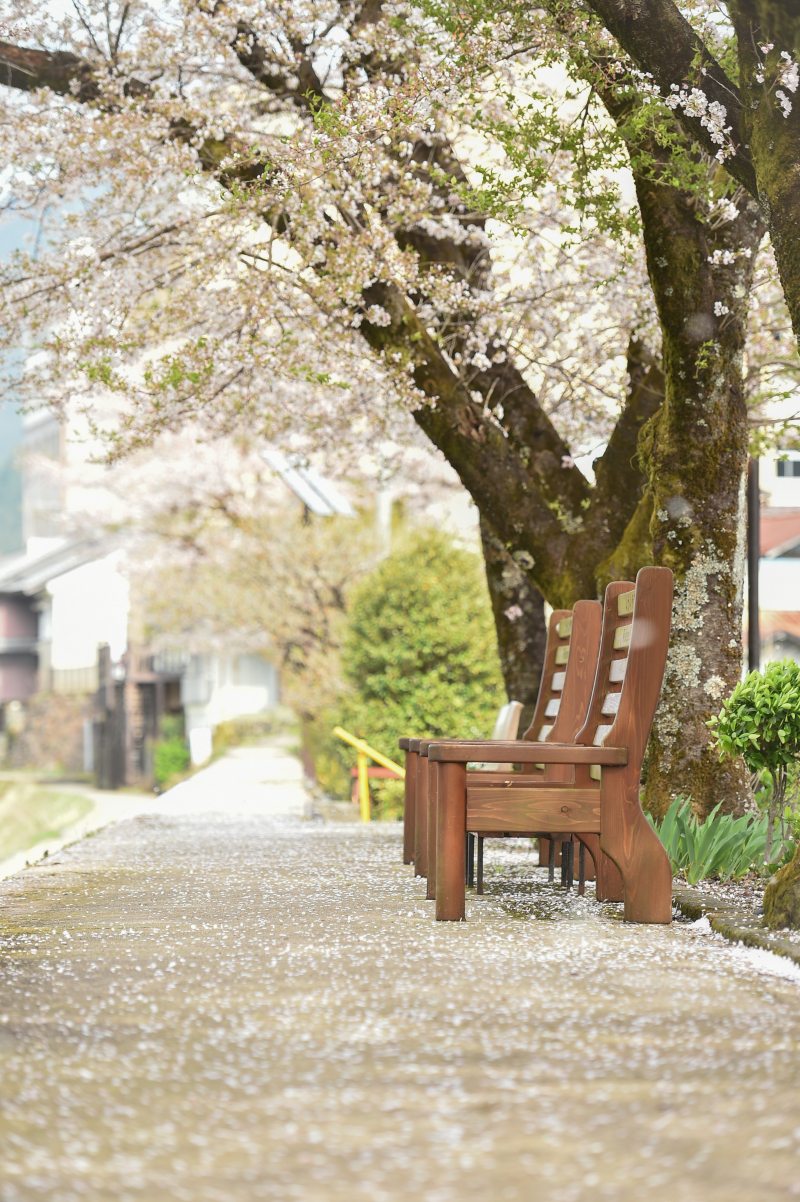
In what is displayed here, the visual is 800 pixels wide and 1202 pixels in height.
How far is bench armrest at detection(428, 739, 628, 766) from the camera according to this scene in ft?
15.8

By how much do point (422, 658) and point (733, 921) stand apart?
7.84 m

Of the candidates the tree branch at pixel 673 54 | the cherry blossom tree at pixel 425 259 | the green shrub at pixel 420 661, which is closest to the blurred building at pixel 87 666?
the green shrub at pixel 420 661

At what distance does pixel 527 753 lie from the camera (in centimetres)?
484

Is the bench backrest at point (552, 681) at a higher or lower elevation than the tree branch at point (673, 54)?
lower

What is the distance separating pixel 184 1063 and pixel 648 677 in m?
2.69

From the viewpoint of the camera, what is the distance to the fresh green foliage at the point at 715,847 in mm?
5781

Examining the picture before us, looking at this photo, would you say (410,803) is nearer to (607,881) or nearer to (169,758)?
(607,881)

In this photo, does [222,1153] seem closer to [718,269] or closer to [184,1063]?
[184,1063]

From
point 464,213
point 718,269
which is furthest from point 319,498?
point 718,269

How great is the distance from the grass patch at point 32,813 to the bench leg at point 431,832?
1603cm

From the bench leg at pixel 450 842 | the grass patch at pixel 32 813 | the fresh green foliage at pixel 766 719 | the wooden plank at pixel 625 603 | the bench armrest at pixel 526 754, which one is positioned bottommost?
the grass patch at pixel 32 813

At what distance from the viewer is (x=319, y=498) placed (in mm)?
13883

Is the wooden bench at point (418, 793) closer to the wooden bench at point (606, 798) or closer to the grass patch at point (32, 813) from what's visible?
the wooden bench at point (606, 798)

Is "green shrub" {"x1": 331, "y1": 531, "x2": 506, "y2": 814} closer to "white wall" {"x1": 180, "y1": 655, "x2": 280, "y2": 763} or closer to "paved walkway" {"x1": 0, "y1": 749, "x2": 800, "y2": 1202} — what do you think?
"paved walkway" {"x1": 0, "y1": 749, "x2": 800, "y2": 1202}
